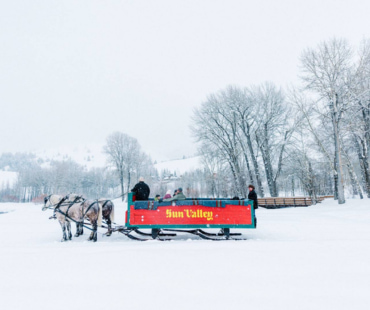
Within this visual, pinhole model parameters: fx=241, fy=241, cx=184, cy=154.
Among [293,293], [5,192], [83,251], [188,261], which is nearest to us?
[293,293]

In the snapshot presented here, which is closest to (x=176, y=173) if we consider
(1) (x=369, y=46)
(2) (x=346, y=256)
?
(1) (x=369, y=46)

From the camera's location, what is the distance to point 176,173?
154500 millimetres

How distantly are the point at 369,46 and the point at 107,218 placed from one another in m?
21.2

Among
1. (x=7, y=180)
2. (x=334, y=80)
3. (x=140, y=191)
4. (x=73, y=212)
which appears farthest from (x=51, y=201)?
(x=7, y=180)

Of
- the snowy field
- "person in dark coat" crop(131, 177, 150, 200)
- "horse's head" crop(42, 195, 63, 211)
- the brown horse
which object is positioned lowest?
the snowy field

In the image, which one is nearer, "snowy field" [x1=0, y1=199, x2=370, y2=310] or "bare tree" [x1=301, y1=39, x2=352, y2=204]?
"snowy field" [x1=0, y1=199, x2=370, y2=310]

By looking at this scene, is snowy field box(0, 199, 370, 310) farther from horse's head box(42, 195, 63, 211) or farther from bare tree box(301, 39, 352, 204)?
bare tree box(301, 39, 352, 204)

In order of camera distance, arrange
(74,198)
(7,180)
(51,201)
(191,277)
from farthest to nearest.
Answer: (7,180) → (74,198) → (51,201) → (191,277)

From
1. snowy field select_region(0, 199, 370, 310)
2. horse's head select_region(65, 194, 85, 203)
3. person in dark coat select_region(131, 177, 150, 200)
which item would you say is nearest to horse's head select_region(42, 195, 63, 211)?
horse's head select_region(65, 194, 85, 203)

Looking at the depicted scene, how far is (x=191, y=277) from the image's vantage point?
4207 millimetres

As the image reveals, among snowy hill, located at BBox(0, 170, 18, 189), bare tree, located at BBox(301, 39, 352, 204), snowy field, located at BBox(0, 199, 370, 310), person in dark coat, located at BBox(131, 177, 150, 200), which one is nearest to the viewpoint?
snowy field, located at BBox(0, 199, 370, 310)

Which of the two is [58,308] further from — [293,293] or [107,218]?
[107,218]

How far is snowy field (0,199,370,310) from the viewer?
3.30m

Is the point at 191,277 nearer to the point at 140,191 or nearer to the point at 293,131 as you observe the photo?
the point at 140,191
